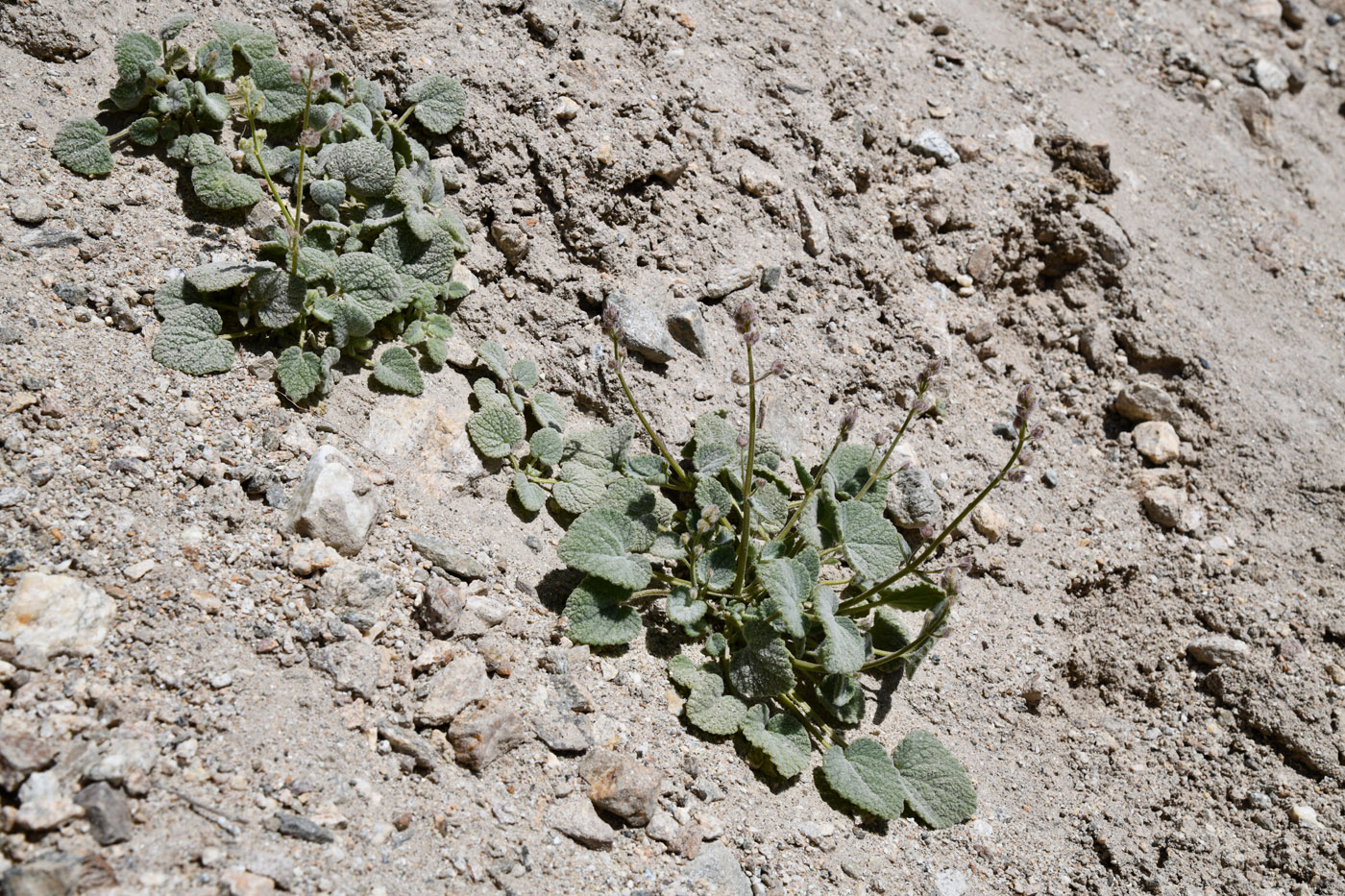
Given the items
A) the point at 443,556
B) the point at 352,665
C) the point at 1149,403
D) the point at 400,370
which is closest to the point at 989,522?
the point at 1149,403

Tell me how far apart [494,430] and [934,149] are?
94.4 inches

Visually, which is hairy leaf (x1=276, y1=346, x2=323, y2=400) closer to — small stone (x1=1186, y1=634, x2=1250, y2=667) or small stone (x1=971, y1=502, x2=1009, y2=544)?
small stone (x1=971, y1=502, x2=1009, y2=544)

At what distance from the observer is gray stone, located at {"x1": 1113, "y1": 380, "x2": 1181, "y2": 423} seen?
12.6 feet

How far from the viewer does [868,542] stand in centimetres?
288

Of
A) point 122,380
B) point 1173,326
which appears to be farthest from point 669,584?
point 1173,326

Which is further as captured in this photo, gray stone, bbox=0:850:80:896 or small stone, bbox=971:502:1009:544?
small stone, bbox=971:502:1009:544

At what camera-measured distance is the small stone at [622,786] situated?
2.37 metres

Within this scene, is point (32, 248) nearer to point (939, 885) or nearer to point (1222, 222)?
point (939, 885)

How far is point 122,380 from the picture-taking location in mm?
2561

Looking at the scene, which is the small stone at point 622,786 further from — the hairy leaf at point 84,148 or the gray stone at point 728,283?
the hairy leaf at point 84,148

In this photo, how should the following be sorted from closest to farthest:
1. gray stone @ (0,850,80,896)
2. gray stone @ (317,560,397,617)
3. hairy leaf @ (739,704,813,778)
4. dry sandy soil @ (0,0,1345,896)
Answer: gray stone @ (0,850,80,896) < dry sandy soil @ (0,0,1345,896) < gray stone @ (317,560,397,617) < hairy leaf @ (739,704,813,778)

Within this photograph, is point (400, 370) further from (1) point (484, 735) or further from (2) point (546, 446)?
(1) point (484, 735)

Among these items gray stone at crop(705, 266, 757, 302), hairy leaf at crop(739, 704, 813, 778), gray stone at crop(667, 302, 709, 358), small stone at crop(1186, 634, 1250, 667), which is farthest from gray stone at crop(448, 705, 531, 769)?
small stone at crop(1186, 634, 1250, 667)

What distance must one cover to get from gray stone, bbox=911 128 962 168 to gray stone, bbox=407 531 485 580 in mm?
2718
